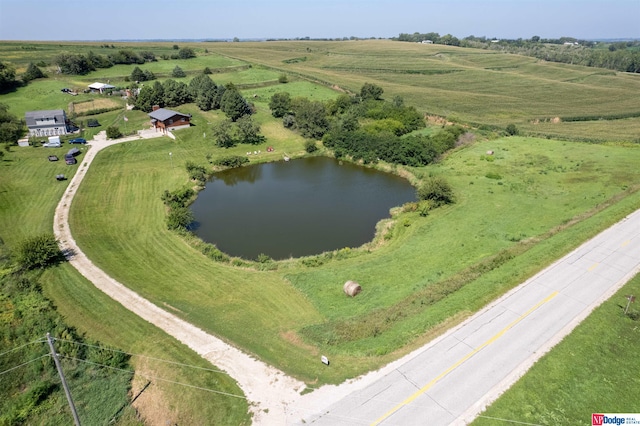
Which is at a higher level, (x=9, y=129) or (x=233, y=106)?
(x=233, y=106)

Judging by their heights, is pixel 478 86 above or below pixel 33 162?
above

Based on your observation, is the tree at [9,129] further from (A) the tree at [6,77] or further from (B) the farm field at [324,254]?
(A) the tree at [6,77]

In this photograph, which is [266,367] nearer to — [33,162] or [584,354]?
[584,354]

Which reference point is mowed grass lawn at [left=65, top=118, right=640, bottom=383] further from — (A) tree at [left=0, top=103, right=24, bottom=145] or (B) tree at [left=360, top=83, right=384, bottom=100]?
(B) tree at [left=360, top=83, right=384, bottom=100]

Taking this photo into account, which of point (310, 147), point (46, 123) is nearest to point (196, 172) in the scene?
point (310, 147)

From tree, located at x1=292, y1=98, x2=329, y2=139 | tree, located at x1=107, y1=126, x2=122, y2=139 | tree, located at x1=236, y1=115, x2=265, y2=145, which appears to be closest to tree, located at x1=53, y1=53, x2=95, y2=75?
tree, located at x1=107, y1=126, x2=122, y2=139

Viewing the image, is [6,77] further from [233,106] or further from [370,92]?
[370,92]

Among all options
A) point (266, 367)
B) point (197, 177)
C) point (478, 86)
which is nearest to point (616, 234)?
point (266, 367)

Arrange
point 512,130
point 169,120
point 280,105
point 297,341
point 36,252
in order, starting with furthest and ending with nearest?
Answer: point 280,105
point 512,130
point 169,120
point 36,252
point 297,341
